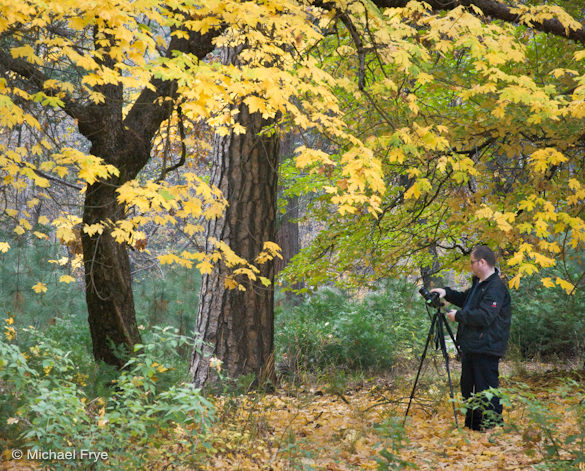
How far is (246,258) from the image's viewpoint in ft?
22.0

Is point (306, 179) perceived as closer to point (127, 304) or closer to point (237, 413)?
point (127, 304)

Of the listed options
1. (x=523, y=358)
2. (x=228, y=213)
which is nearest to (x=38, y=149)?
(x=228, y=213)

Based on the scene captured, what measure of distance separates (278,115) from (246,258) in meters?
1.83

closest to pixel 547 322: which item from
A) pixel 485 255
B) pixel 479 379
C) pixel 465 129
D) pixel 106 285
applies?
pixel 465 129

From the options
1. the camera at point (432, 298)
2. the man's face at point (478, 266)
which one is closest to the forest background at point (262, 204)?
the man's face at point (478, 266)

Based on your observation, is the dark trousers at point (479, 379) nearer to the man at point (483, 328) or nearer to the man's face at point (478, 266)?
the man at point (483, 328)

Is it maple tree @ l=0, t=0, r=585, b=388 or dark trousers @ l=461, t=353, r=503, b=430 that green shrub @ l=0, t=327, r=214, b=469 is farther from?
dark trousers @ l=461, t=353, r=503, b=430

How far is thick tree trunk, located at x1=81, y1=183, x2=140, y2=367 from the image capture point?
18.9ft

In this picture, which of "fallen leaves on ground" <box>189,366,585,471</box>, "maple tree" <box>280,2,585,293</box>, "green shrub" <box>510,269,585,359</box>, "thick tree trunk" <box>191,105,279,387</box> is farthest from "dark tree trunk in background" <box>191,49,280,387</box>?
"green shrub" <box>510,269,585,359</box>

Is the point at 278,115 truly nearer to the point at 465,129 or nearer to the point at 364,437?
the point at 465,129

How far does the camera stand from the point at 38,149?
16.5ft

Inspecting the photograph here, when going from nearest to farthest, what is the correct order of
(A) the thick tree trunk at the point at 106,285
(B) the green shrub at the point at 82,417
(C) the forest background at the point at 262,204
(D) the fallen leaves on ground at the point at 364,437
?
(B) the green shrub at the point at 82,417 → (C) the forest background at the point at 262,204 → (D) the fallen leaves on ground at the point at 364,437 → (A) the thick tree trunk at the point at 106,285

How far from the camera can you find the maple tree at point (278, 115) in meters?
4.29

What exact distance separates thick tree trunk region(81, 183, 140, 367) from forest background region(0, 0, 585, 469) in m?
0.02
